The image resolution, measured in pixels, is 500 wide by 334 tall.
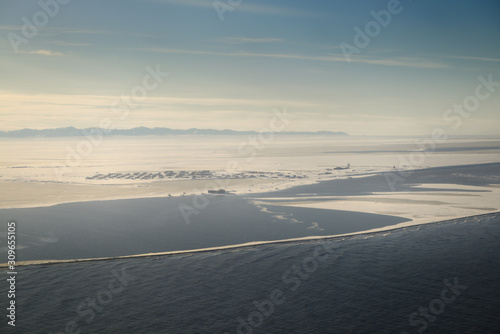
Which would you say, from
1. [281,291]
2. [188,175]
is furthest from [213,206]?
[188,175]

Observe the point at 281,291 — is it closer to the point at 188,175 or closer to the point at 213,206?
the point at 213,206

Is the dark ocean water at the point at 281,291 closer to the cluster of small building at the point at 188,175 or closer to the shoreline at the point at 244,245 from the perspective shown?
the shoreline at the point at 244,245

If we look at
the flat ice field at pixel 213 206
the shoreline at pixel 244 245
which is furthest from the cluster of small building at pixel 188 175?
the shoreline at pixel 244 245

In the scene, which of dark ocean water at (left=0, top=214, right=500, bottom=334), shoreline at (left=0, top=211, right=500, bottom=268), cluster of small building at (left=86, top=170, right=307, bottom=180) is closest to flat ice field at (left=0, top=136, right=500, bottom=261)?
cluster of small building at (left=86, top=170, right=307, bottom=180)

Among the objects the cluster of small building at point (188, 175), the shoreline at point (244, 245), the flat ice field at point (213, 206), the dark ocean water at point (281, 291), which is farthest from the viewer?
the cluster of small building at point (188, 175)

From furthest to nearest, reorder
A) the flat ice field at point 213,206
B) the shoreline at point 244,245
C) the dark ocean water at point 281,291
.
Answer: the flat ice field at point 213,206
the shoreline at point 244,245
the dark ocean water at point 281,291

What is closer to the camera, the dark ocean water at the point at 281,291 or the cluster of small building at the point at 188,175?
the dark ocean water at the point at 281,291

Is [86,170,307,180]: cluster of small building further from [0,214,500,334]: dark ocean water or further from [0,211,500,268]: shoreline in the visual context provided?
[0,214,500,334]: dark ocean water

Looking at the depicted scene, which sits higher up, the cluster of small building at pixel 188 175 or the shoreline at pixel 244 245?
the cluster of small building at pixel 188 175

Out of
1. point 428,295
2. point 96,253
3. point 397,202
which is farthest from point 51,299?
point 397,202
